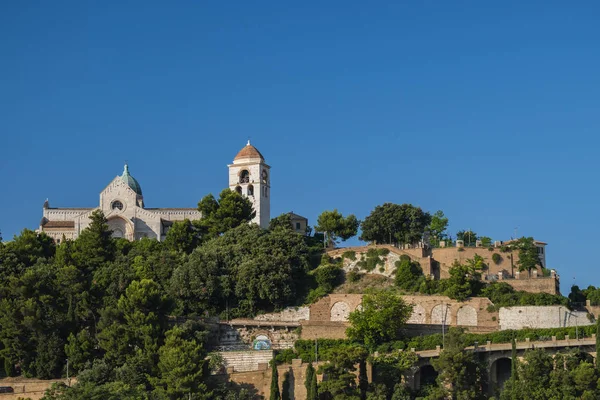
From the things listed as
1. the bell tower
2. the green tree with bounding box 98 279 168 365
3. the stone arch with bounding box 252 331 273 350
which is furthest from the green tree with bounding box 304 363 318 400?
the bell tower

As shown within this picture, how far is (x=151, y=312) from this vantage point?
6253cm

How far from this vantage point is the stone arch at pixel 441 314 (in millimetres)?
68375

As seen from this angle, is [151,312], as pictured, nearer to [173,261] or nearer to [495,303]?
[173,261]

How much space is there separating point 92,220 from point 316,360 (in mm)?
24875

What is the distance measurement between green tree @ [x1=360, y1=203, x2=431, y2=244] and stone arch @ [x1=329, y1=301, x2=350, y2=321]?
11.4m

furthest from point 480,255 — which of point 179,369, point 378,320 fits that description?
point 179,369

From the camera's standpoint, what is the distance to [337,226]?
83312mm

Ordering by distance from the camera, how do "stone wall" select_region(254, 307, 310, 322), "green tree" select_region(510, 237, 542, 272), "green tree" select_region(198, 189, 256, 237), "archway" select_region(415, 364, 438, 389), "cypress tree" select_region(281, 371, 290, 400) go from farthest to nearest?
"green tree" select_region(198, 189, 256, 237) → "green tree" select_region(510, 237, 542, 272) → "stone wall" select_region(254, 307, 310, 322) → "archway" select_region(415, 364, 438, 389) → "cypress tree" select_region(281, 371, 290, 400)

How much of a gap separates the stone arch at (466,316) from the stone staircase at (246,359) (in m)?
11.8

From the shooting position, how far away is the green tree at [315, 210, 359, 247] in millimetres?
83375

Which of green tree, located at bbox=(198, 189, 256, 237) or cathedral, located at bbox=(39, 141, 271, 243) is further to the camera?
cathedral, located at bbox=(39, 141, 271, 243)

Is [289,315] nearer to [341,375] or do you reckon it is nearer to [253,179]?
[341,375]

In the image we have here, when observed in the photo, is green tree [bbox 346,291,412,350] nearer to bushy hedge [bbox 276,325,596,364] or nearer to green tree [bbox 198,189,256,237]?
bushy hedge [bbox 276,325,596,364]

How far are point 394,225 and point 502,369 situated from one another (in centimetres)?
1962
